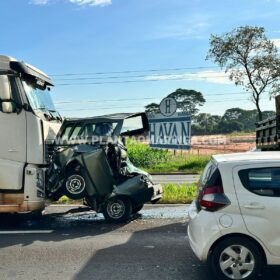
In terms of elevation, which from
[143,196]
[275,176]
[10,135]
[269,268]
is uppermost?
[10,135]

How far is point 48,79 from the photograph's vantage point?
31.4ft

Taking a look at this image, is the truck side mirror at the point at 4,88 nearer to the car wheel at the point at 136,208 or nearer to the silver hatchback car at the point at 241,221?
the car wheel at the point at 136,208

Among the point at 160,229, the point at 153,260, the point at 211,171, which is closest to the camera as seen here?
the point at 211,171

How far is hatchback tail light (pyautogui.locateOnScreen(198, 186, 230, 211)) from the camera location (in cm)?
511

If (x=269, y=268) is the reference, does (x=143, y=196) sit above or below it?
above

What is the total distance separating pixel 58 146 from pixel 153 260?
3375mm

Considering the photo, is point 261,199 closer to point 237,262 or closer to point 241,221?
point 241,221

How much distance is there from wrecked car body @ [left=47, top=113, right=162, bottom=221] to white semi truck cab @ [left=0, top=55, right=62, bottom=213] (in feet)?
1.29

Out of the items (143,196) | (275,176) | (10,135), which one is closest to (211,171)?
(275,176)

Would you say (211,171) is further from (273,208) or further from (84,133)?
(84,133)

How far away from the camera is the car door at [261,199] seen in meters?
4.98

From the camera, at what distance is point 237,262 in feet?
16.6

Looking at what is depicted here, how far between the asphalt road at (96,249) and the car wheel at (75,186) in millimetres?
600

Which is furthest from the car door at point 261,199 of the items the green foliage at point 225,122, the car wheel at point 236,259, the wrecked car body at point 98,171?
the green foliage at point 225,122
